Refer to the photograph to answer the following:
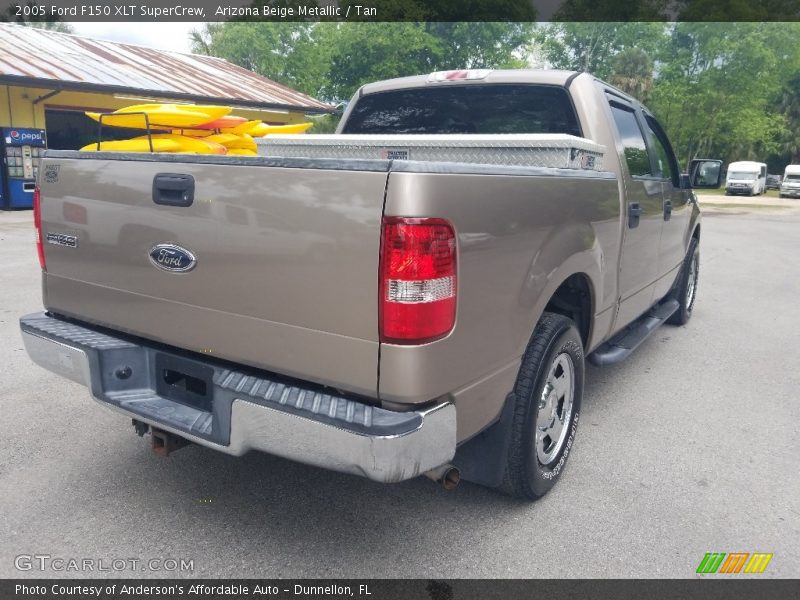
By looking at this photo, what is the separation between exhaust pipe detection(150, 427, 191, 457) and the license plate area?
17cm

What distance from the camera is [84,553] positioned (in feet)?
8.38

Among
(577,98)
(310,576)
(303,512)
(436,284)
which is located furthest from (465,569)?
(577,98)

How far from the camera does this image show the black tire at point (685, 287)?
241 inches

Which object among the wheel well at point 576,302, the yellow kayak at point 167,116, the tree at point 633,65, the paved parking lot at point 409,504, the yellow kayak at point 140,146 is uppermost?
the tree at point 633,65

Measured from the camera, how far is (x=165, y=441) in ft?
8.85

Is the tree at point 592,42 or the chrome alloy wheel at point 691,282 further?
the tree at point 592,42

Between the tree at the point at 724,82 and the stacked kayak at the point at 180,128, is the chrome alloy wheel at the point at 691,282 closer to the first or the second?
the stacked kayak at the point at 180,128

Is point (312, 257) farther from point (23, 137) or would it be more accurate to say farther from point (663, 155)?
point (23, 137)

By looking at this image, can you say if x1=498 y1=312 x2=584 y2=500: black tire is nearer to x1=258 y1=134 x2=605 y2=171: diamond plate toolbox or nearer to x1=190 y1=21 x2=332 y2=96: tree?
x1=258 y1=134 x2=605 y2=171: diamond plate toolbox

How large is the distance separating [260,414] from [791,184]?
44054mm

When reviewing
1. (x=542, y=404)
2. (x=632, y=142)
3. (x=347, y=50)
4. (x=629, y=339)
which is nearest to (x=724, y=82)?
(x=347, y=50)

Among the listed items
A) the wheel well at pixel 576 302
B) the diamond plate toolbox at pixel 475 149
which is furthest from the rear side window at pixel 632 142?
the wheel well at pixel 576 302

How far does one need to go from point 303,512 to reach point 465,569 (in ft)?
2.53

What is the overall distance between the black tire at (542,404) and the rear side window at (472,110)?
1350 mm
